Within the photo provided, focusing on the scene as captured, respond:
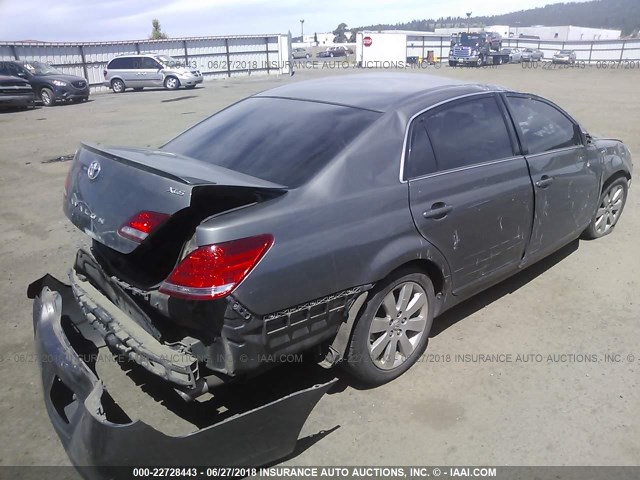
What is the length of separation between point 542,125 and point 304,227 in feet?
8.44

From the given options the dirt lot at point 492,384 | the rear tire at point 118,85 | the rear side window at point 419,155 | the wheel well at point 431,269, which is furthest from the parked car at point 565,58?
the wheel well at point 431,269

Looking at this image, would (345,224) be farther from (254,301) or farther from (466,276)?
(466,276)

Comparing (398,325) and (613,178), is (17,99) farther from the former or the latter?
(398,325)

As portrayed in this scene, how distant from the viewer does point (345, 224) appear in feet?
8.66

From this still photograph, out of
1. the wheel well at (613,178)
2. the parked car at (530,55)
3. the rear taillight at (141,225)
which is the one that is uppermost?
the rear taillight at (141,225)

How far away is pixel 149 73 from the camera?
81.3 ft

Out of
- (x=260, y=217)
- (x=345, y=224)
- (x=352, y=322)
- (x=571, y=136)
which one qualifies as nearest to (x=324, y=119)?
(x=345, y=224)

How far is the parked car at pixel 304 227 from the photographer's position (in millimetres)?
2344

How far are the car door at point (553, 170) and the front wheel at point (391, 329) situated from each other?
4.02 ft

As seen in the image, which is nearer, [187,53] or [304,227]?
[304,227]

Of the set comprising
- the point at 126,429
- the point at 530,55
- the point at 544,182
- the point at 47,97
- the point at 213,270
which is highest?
the point at 213,270

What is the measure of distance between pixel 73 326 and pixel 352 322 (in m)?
1.82

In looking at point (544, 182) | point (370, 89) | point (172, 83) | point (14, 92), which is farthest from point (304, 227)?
point (172, 83)

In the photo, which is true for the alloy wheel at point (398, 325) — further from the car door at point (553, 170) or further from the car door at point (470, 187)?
the car door at point (553, 170)
